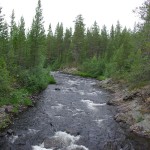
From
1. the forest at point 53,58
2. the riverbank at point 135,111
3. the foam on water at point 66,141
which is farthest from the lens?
the forest at point 53,58

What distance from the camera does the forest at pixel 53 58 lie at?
27266mm

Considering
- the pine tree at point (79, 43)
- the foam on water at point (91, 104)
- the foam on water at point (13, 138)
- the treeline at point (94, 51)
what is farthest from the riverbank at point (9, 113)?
the pine tree at point (79, 43)

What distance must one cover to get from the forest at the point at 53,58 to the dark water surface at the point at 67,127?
156 inches

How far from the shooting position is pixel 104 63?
226 ft

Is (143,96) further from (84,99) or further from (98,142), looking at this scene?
(98,142)

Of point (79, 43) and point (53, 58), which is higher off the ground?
point (79, 43)

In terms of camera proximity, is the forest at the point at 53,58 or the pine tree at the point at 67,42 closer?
the forest at the point at 53,58

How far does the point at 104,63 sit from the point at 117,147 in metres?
49.8

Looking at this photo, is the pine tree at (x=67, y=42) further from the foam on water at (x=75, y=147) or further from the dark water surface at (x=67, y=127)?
the foam on water at (x=75, y=147)

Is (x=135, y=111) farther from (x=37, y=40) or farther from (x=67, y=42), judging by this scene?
(x=67, y=42)

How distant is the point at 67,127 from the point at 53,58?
7672cm

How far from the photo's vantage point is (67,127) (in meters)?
24.2

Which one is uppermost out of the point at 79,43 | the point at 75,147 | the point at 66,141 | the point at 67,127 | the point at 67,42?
the point at 67,42

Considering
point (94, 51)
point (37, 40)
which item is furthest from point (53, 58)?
point (37, 40)
